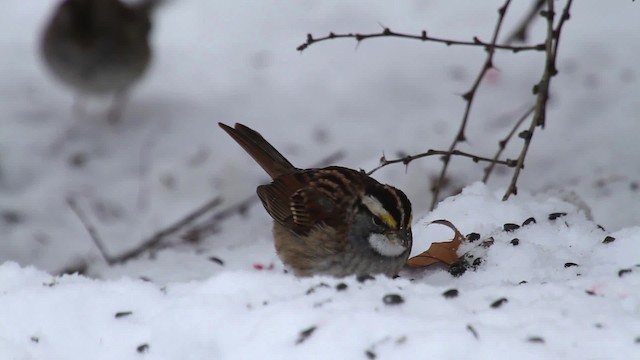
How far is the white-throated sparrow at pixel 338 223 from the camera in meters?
4.09

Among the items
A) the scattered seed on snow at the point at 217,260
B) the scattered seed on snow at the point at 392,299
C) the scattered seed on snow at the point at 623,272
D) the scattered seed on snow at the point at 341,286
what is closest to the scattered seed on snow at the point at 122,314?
the scattered seed on snow at the point at 341,286

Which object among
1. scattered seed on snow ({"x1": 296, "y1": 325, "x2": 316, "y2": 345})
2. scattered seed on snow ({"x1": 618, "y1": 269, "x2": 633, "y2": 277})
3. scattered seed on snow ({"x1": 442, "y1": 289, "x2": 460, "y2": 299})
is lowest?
scattered seed on snow ({"x1": 296, "y1": 325, "x2": 316, "y2": 345})

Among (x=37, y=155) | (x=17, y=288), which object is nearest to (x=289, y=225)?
Answer: (x=17, y=288)

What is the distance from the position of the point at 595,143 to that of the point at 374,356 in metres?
4.70

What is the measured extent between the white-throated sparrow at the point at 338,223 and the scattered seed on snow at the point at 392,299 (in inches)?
34.5

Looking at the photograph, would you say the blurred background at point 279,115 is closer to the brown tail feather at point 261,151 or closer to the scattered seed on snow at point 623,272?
the brown tail feather at point 261,151

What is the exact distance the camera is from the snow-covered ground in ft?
10.1

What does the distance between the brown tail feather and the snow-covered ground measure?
505 millimetres

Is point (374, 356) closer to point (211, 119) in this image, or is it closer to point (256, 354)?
point (256, 354)

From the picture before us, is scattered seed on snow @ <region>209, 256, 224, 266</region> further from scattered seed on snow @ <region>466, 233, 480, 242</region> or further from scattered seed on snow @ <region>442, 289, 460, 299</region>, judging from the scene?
scattered seed on snow @ <region>442, 289, 460, 299</region>

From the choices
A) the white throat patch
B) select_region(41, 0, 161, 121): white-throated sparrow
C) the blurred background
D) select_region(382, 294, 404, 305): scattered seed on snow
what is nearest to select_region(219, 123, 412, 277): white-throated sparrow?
the white throat patch

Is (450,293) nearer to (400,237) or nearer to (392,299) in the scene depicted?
(392,299)

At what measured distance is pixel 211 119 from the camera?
841 cm

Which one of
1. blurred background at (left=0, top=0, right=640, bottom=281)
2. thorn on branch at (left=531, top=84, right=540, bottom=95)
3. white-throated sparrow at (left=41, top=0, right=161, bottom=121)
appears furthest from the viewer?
white-throated sparrow at (left=41, top=0, right=161, bottom=121)
